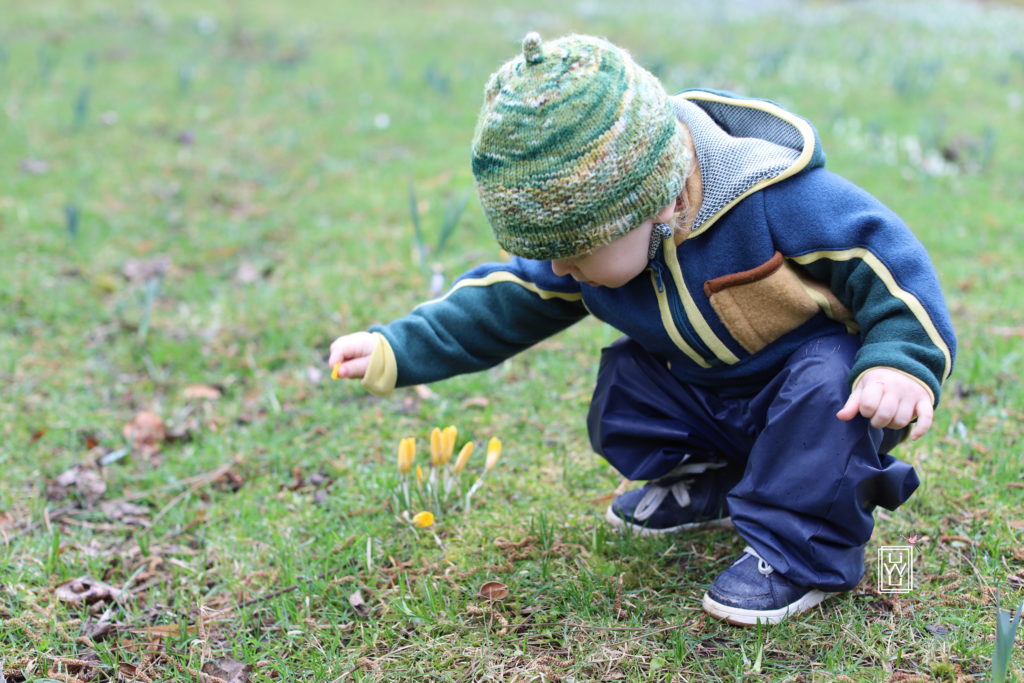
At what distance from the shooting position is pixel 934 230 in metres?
4.27

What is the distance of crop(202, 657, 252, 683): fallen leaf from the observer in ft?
6.35

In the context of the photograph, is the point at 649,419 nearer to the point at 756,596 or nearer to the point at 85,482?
the point at 756,596

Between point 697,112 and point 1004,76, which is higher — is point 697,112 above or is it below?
above

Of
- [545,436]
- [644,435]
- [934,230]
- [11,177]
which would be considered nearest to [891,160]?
[934,230]

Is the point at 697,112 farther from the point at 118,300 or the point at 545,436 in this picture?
the point at 118,300

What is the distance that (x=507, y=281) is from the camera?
2.21 meters

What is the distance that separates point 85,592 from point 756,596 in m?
1.51

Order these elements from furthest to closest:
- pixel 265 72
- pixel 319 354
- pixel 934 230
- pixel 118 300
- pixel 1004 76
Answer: pixel 265 72
pixel 1004 76
pixel 934 230
pixel 118 300
pixel 319 354

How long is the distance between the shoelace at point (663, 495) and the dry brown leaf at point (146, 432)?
155cm

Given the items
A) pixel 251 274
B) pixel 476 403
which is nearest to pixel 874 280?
pixel 476 403

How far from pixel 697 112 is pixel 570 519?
3.42 ft

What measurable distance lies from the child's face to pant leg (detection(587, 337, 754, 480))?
0.35 m

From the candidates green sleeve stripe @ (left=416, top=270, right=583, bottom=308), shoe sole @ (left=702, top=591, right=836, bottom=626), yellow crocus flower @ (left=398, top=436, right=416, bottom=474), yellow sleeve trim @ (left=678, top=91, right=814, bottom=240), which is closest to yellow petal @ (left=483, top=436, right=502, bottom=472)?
yellow crocus flower @ (left=398, top=436, right=416, bottom=474)

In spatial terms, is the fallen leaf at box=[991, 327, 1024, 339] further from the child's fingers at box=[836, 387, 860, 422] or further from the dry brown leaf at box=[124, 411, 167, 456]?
the dry brown leaf at box=[124, 411, 167, 456]
